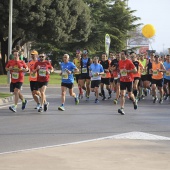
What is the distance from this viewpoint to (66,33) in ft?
142

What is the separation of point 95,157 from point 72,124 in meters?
4.78

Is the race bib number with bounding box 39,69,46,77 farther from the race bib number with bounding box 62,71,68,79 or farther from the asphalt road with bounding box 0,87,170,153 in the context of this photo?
the asphalt road with bounding box 0,87,170,153

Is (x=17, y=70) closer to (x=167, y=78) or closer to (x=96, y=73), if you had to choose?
(x=96, y=73)

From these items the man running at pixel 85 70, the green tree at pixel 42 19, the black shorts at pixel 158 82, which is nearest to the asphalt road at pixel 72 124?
the black shorts at pixel 158 82

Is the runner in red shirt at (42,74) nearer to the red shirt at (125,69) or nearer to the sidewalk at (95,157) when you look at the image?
the red shirt at (125,69)

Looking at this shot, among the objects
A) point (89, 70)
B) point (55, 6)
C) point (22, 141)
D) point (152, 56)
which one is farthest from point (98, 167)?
point (55, 6)

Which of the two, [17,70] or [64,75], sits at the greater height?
[17,70]

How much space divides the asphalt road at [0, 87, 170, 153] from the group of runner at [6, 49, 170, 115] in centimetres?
56

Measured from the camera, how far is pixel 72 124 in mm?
13430

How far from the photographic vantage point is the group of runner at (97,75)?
16312 millimetres

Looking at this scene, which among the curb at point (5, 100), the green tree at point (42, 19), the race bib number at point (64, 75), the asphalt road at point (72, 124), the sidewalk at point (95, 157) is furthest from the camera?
the green tree at point (42, 19)

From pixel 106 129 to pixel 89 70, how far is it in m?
8.65

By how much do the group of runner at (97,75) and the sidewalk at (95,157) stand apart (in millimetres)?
5993

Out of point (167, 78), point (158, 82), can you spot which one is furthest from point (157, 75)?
point (167, 78)
